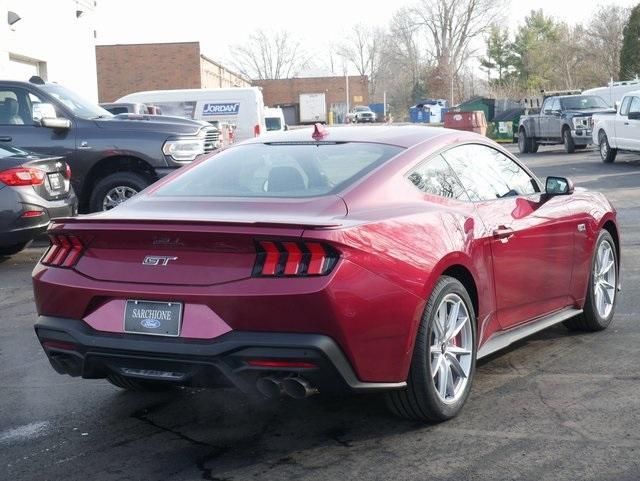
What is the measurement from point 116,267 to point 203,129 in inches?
333

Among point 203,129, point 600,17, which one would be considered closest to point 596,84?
point 600,17

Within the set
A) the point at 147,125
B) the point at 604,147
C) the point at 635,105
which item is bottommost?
the point at 604,147

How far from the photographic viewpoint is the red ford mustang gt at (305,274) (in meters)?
4.11

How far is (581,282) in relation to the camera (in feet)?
21.0

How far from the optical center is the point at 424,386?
4.55m

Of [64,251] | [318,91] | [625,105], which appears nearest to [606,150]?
[625,105]

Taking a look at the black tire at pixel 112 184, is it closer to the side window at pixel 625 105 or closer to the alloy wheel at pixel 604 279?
the alloy wheel at pixel 604 279

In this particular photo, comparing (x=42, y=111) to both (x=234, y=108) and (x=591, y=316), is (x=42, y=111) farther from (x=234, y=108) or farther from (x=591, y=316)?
(x=234, y=108)

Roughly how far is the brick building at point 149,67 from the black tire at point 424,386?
53.5m

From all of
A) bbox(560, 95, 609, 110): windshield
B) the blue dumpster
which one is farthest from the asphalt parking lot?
the blue dumpster

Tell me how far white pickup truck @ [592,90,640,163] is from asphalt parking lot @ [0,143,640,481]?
58.5ft

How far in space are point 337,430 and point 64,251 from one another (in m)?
1.61

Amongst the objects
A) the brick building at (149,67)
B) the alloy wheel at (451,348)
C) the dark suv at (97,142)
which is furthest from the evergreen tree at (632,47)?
the alloy wheel at (451,348)

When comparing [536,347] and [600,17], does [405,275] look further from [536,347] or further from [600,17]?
[600,17]
